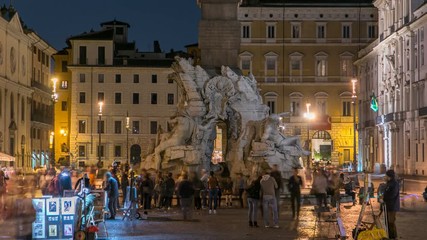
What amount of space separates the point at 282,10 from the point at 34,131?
2864 cm

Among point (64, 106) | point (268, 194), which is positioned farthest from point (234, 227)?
point (64, 106)

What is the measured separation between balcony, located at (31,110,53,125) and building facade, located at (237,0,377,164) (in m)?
20.4

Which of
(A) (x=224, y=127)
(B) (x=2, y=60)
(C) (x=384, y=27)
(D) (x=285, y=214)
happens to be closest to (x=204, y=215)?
(D) (x=285, y=214)

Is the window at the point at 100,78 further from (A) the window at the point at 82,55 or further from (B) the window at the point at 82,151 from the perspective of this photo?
(B) the window at the point at 82,151

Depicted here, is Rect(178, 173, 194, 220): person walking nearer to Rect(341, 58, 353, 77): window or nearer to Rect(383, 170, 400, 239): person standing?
Rect(383, 170, 400, 239): person standing

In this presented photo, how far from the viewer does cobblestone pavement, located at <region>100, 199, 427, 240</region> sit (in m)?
20.6

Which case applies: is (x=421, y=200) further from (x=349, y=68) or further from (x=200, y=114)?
(x=349, y=68)

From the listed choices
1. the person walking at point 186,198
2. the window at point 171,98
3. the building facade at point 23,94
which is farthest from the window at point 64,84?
the person walking at point 186,198

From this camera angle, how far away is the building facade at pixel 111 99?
91.3 metres

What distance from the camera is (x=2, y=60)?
68562 mm

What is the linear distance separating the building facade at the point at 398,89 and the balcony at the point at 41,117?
31.3 meters

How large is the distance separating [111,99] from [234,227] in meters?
70.9

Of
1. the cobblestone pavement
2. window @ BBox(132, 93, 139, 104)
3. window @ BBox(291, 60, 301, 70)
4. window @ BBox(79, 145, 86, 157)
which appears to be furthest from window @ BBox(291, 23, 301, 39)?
the cobblestone pavement

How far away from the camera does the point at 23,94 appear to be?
75.9m
